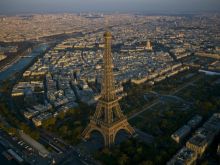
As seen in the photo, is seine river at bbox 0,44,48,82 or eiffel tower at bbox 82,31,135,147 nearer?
eiffel tower at bbox 82,31,135,147

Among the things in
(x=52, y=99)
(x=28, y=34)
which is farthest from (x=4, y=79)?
(x=28, y=34)

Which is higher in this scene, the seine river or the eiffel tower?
the eiffel tower

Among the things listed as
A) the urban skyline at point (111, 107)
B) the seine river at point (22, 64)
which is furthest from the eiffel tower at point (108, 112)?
the seine river at point (22, 64)

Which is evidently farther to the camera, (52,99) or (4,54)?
(4,54)

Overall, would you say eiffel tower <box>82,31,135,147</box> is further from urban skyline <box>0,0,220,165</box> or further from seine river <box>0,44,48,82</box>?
seine river <box>0,44,48,82</box>

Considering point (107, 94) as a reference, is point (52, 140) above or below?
below

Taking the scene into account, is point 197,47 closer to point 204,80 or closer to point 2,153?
point 204,80

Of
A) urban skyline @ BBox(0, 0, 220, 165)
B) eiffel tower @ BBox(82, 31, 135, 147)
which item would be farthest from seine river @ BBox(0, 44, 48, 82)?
eiffel tower @ BBox(82, 31, 135, 147)

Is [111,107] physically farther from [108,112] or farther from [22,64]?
[22,64]

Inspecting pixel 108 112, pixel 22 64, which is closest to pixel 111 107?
pixel 108 112

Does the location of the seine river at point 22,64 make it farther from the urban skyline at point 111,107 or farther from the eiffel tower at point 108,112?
the eiffel tower at point 108,112

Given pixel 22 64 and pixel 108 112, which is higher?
pixel 108 112
